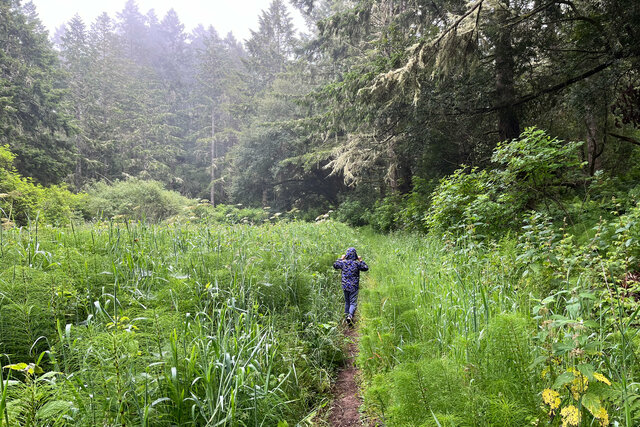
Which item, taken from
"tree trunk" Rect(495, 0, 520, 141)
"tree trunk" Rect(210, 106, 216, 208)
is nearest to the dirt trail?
"tree trunk" Rect(495, 0, 520, 141)

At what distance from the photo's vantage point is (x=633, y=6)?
19.3 ft

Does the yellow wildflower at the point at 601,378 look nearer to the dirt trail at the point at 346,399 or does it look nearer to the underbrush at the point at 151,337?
the underbrush at the point at 151,337

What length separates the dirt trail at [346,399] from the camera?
251 cm

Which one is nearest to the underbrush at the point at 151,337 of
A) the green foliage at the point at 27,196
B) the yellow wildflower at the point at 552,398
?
the yellow wildflower at the point at 552,398

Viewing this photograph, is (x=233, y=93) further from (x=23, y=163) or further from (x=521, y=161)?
(x=521, y=161)

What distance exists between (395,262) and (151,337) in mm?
5109

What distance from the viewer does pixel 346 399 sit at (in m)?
2.81

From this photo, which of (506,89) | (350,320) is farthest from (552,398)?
(506,89)

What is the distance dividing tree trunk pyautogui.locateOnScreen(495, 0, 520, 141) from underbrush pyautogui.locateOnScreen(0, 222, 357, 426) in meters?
8.30

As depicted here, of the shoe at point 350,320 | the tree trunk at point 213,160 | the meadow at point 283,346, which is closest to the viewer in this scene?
the meadow at point 283,346

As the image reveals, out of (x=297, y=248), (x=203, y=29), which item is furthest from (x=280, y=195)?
(x=203, y=29)

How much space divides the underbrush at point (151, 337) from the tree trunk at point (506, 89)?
8.30 m

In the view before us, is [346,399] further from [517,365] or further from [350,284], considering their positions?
[350,284]

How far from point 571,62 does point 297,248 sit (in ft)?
29.3
